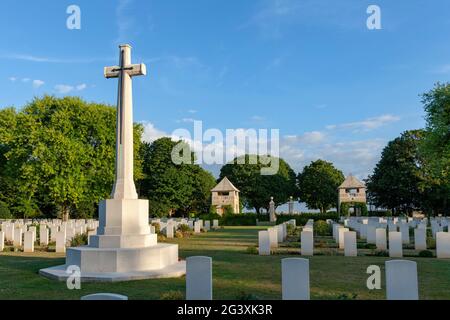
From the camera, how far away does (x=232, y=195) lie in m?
52.0

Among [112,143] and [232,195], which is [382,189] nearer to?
[232,195]

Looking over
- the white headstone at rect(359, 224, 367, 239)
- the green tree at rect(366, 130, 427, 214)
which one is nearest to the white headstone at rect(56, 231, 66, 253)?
the white headstone at rect(359, 224, 367, 239)

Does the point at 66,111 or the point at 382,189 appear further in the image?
the point at 382,189

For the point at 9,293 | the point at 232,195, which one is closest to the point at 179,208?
the point at 232,195

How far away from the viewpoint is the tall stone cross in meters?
11.8

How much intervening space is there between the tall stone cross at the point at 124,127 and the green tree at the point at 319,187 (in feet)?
179

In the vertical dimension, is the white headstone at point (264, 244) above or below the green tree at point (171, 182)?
below

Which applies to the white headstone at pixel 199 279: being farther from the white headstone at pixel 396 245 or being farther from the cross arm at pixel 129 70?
the white headstone at pixel 396 245

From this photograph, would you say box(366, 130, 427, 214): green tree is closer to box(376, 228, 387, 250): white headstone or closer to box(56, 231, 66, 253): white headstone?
box(376, 228, 387, 250): white headstone

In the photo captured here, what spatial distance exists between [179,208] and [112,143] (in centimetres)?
1896

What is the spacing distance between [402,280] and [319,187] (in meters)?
59.2

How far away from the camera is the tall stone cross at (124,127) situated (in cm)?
1175

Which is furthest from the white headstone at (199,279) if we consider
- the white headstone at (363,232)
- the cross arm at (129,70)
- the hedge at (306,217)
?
the hedge at (306,217)
